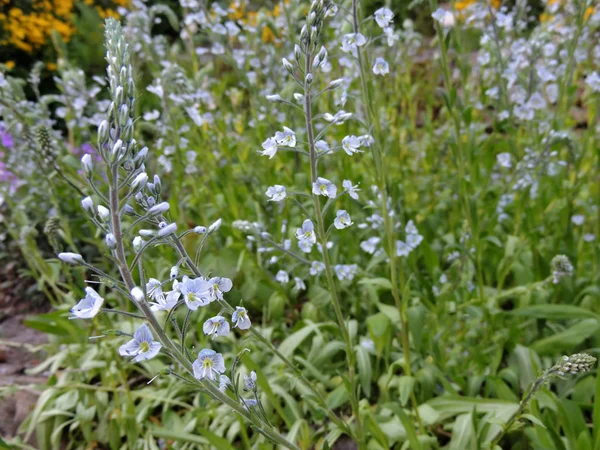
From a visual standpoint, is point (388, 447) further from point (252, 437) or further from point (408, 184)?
point (408, 184)

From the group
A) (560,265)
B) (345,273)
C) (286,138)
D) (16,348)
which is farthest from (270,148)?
(16,348)

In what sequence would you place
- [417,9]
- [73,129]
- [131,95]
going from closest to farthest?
[131,95] → [73,129] → [417,9]

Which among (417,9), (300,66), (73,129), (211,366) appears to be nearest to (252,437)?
(211,366)

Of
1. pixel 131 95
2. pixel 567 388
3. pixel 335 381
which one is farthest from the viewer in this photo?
pixel 335 381

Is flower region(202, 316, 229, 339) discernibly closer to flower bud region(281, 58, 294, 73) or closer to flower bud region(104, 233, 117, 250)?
flower bud region(104, 233, 117, 250)

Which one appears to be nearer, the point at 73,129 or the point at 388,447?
the point at 388,447

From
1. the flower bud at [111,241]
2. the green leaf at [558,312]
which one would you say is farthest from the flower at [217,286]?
the green leaf at [558,312]

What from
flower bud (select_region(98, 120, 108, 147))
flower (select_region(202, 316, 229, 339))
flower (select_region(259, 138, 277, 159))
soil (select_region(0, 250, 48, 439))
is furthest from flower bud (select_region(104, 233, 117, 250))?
soil (select_region(0, 250, 48, 439))

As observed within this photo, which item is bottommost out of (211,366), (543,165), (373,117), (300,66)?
(211,366)
